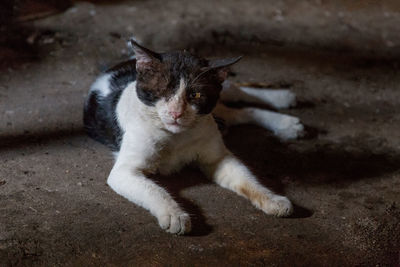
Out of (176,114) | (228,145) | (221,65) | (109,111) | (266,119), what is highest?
(221,65)

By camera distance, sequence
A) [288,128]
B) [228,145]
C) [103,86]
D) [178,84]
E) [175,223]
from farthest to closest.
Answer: [288,128]
[228,145]
[103,86]
[178,84]
[175,223]

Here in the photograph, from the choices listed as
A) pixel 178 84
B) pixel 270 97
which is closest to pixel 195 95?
pixel 178 84

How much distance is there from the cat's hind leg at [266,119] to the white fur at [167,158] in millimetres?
792

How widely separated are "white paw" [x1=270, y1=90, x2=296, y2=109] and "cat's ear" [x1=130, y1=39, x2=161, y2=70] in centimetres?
187

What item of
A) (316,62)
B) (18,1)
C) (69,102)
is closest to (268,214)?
(69,102)

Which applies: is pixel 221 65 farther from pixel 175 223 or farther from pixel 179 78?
pixel 175 223

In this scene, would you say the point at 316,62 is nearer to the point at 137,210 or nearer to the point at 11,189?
the point at 137,210

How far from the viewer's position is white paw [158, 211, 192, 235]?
2984 mm

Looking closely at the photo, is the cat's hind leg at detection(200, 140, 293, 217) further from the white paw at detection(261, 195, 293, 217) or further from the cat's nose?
the cat's nose

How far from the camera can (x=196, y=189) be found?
11.6 feet

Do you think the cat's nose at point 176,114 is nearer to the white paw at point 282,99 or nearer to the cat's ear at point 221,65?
the cat's ear at point 221,65

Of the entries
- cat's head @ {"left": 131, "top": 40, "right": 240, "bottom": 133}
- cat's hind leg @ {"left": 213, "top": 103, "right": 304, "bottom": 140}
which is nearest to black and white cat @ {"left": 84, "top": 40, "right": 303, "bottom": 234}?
cat's head @ {"left": 131, "top": 40, "right": 240, "bottom": 133}

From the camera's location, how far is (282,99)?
4.80m

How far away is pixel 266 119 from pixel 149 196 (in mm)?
1624
